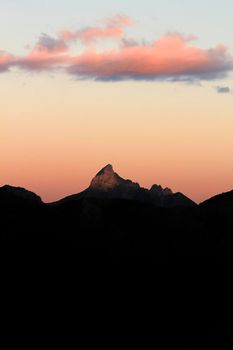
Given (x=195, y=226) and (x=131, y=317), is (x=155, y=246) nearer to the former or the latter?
(x=195, y=226)

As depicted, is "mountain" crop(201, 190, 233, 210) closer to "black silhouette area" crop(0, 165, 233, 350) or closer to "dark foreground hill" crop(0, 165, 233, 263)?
"black silhouette area" crop(0, 165, 233, 350)

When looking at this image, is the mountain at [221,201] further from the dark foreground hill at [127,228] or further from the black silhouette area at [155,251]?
the dark foreground hill at [127,228]

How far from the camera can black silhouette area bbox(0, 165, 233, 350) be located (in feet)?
335

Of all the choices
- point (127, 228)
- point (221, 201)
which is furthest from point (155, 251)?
point (221, 201)

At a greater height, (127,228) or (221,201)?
(221,201)

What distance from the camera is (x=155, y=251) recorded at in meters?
116

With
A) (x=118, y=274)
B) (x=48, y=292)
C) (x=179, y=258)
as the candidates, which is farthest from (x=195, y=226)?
(x=48, y=292)

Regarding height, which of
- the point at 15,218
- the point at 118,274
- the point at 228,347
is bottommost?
the point at 228,347

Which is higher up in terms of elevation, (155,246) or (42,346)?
(155,246)

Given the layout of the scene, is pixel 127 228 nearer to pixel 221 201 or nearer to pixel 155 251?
pixel 155 251

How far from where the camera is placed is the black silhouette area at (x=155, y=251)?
10219 cm

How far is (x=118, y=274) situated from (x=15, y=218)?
61.7 ft

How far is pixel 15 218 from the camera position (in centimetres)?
12000

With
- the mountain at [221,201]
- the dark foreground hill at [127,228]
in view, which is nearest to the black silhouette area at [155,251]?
the dark foreground hill at [127,228]
